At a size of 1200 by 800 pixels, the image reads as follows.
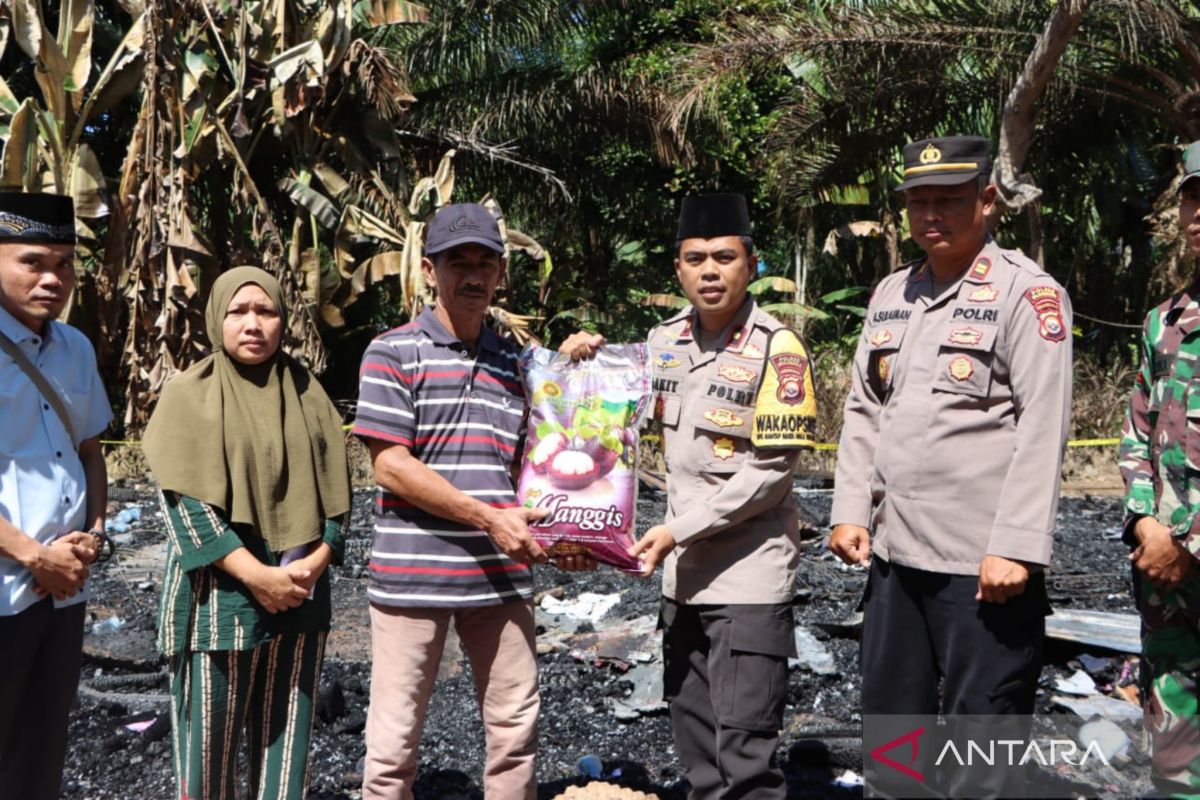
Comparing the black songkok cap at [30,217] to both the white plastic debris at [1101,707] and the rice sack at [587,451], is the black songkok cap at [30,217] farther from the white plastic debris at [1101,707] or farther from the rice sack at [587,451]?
the white plastic debris at [1101,707]

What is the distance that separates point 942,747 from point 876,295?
128 centimetres

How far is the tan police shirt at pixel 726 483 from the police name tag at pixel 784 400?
0.03 metres

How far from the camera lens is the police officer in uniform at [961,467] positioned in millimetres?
2822

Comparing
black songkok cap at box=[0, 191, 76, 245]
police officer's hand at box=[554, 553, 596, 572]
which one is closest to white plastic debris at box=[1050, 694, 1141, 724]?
police officer's hand at box=[554, 553, 596, 572]

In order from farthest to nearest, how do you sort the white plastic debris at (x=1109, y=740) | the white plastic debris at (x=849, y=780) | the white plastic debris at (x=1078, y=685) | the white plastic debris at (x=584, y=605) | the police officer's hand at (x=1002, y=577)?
the white plastic debris at (x=584, y=605) < the white plastic debris at (x=1078, y=685) < the white plastic debris at (x=849, y=780) < the white plastic debris at (x=1109, y=740) < the police officer's hand at (x=1002, y=577)

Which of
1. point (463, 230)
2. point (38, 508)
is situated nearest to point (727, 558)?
point (463, 230)

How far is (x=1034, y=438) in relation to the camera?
2.81 meters

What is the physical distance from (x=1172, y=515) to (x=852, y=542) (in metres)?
0.82

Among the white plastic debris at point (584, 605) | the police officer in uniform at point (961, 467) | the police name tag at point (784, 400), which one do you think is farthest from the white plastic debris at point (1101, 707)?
the white plastic debris at point (584, 605)

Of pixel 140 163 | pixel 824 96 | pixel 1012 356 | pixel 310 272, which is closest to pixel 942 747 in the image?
pixel 1012 356

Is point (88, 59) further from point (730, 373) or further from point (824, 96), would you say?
point (730, 373)

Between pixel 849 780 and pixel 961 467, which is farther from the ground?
pixel 961 467

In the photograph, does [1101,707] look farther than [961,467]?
Yes

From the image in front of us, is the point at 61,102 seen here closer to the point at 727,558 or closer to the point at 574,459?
the point at 574,459
